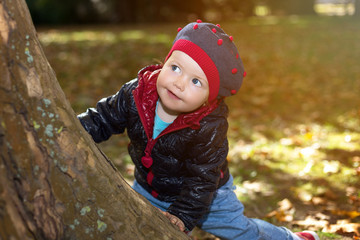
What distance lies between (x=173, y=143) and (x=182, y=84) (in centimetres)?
37

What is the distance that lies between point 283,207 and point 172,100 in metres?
1.72

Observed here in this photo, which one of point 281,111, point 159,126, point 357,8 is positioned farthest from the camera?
point 357,8

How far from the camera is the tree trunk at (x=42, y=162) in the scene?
1.36 metres

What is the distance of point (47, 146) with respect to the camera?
146 centimetres

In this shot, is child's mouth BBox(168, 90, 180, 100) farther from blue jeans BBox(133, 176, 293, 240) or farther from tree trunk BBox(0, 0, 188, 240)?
blue jeans BBox(133, 176, 293, 240)

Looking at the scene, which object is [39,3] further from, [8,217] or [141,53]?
[8,217]

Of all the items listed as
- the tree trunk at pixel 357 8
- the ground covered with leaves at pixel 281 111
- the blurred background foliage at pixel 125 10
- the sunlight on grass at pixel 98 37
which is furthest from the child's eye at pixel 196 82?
the tree trunk at pixel 357 8

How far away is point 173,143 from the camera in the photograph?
210cm

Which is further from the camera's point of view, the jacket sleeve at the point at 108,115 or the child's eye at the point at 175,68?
the jacket sleeve at the point at 108,115

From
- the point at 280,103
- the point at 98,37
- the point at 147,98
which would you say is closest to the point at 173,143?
the point at 147,98

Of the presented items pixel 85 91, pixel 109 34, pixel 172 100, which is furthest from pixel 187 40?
pixel 109 34

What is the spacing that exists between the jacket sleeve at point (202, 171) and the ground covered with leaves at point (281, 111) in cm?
113

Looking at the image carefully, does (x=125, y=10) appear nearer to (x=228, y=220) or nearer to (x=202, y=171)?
(x=228, y=220)

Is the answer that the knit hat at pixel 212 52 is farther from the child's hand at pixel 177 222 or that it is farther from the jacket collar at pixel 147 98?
the child's hand at pixel 177 222
